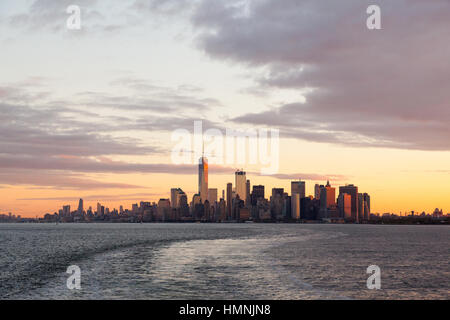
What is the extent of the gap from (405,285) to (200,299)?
23511 mm

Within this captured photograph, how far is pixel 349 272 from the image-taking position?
61.0 metres

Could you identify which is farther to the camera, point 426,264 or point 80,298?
point 426,264

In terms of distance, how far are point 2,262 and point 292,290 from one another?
168ft
